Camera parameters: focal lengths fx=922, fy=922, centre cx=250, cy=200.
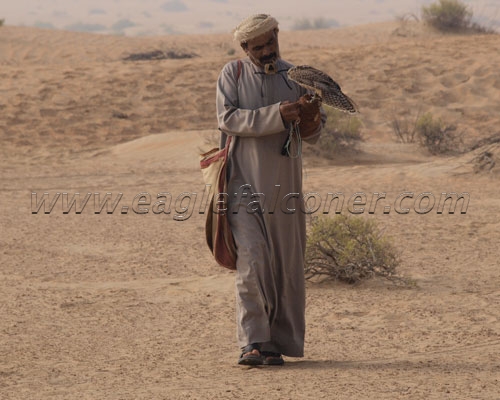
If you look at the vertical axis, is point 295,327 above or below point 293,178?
below

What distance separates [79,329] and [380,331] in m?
1.73

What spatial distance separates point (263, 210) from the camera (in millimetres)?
4203

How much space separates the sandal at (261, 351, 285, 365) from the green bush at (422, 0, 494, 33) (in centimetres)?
2413

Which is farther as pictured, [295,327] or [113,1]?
[113,1]

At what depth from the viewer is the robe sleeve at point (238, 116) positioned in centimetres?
411

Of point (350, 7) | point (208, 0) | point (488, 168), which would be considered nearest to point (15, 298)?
point (488, 168)

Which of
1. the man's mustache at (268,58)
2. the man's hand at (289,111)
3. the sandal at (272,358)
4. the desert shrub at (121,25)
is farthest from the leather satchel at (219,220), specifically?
the desert shrub at (121,25)

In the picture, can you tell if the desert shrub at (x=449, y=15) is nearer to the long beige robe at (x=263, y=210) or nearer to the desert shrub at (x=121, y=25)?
the long beige robe at (x=263, y=210)

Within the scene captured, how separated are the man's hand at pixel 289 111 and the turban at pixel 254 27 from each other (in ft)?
1.16

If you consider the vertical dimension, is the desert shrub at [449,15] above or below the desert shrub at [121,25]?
above

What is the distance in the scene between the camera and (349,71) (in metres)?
18.7

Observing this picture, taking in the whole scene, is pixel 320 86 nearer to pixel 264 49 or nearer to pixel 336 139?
pixel 264 49

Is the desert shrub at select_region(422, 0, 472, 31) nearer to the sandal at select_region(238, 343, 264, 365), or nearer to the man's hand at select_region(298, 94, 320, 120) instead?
the man's hand at select_region(298, 94, 320, 120)

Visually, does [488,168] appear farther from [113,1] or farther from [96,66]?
[113,1]
